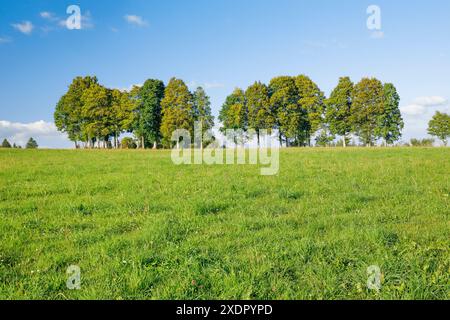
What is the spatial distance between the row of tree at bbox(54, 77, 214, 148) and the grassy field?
171ft

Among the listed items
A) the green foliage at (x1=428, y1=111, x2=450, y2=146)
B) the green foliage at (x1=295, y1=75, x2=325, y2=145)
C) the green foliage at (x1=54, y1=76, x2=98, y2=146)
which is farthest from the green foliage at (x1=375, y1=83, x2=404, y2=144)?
the green foliage at (x1=54, y1=76, x2=98, y2=146)

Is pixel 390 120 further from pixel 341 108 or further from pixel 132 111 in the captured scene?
pixel 132 111

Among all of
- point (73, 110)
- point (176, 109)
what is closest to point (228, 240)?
point (176, 109)

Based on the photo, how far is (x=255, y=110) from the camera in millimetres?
74312

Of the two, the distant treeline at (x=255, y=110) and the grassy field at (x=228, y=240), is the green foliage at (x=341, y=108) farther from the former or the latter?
the grassy field at (x=228, y=240)

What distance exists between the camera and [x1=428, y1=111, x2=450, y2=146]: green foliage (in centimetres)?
9384

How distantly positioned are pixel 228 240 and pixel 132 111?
223 feet

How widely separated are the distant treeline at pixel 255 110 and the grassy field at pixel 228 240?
53.2 meters

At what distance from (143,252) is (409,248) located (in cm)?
528

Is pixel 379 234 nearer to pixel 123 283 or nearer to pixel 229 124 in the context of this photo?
pixel 123 283

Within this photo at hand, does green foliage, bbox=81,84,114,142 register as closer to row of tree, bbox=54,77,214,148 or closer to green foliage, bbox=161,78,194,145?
row of tree, bbox=54,77,214,148

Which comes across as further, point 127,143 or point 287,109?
point 127,143

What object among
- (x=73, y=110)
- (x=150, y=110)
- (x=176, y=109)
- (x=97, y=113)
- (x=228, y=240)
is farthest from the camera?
(x=73, y=110)
